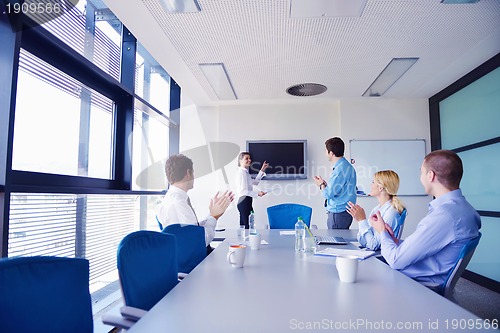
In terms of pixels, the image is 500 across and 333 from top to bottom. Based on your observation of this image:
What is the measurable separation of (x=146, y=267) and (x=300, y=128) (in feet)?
15.0

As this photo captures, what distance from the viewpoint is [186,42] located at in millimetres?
3363

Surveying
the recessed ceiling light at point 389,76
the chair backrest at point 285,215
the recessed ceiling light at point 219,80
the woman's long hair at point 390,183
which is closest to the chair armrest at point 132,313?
the woman's long hair at point 390,183

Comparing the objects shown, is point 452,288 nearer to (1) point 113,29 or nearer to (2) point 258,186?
(1) point 113,29

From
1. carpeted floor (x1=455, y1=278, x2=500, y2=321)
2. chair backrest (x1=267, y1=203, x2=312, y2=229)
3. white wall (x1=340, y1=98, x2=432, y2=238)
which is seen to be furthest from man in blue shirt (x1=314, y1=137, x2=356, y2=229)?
white wall (x1=340, y1=98, x2=432, y2=238)

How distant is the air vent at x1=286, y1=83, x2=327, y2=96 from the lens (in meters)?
4.67

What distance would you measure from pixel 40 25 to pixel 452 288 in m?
2.90

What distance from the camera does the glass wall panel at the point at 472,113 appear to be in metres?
3.82

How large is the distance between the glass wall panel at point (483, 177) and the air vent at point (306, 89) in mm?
2235

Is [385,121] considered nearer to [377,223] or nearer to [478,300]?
[478,300]

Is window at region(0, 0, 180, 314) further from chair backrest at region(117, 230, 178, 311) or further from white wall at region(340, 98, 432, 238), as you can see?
white wall at region(340, 98, 432, 238)

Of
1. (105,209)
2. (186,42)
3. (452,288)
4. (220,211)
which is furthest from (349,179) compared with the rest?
(105,209)

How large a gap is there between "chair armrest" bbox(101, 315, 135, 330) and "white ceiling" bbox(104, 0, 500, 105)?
2.44 meters

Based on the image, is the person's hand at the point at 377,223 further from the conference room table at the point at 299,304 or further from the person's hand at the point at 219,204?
the person's hand at the point at 219,204

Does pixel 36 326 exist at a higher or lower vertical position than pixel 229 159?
lower
